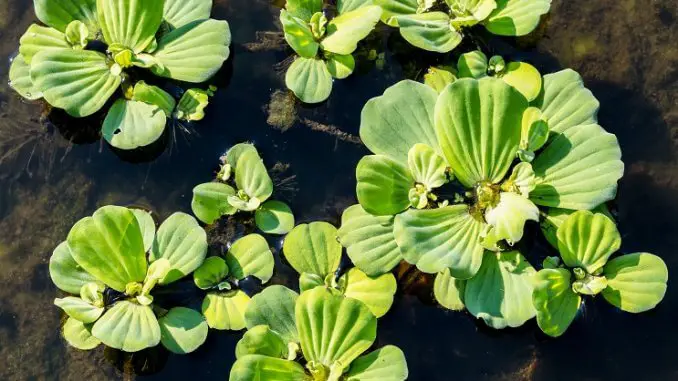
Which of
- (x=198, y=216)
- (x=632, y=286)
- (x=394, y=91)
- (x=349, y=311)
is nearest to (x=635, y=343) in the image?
(x=632, y=286)

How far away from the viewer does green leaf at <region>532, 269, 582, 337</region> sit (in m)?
3.51

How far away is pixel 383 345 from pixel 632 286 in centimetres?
126

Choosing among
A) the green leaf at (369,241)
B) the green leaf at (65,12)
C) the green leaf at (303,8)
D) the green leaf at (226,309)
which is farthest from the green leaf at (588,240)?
the green leaf at (65,12)

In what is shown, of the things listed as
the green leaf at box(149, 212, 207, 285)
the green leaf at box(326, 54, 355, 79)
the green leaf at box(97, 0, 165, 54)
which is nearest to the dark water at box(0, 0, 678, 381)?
the green leaf at box(326, 54, 355, 79)

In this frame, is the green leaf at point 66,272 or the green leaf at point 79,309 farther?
the green leaf at point 66,272

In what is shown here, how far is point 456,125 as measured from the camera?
3.68m

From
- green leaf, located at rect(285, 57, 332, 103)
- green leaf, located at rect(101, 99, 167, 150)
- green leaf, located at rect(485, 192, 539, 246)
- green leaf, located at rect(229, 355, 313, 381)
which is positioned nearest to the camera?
green leaf, located at rect(229, 355, 313, 381)

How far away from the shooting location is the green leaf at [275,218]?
150 inches

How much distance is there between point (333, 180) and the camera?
13.1ft

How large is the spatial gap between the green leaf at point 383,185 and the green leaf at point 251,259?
1.82 ft

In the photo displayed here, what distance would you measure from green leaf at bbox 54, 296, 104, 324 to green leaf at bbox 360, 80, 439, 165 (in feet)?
5.20

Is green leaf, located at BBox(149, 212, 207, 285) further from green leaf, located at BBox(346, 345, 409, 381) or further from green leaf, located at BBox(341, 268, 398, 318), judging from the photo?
green leaf, located at BBox(346, 345, 409, 381)

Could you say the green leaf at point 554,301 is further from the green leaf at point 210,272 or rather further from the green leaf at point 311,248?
the green leaf at point 210,272

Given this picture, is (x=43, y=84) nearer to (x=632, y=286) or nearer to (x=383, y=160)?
(x=383, y=160)
